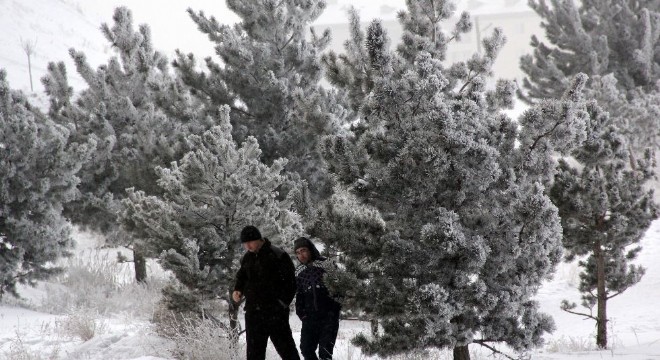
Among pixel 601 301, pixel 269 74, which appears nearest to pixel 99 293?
pixel 269 74

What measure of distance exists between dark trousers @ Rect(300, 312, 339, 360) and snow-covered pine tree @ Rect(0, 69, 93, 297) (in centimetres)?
712

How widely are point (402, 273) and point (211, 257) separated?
3.22m

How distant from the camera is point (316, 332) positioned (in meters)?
6.64

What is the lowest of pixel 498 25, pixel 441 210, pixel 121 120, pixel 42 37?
pixel 441 210

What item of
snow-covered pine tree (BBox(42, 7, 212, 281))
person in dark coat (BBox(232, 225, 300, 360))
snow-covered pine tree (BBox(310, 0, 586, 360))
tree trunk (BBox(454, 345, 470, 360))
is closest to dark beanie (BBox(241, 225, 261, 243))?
person in dark coat (BBox(232, 225, 300, 360))

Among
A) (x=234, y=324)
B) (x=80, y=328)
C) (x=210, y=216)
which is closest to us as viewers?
(x=210, y=216)

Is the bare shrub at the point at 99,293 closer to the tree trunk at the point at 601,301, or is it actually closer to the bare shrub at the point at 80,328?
the bare shrub at the point at 80,328

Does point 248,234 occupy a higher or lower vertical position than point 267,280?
higher

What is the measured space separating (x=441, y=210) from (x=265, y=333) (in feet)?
6.73

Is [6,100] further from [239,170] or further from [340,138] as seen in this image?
[340,138]

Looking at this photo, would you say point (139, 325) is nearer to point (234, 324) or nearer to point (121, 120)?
point (234, 324)

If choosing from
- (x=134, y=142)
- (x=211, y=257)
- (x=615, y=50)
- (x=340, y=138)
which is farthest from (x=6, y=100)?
(x=615, y=50)

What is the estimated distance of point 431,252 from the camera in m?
5.84

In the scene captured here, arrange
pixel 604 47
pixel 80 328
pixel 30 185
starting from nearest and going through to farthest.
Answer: pixel 80 328 < pixel 30 185 < pixel 604 47
